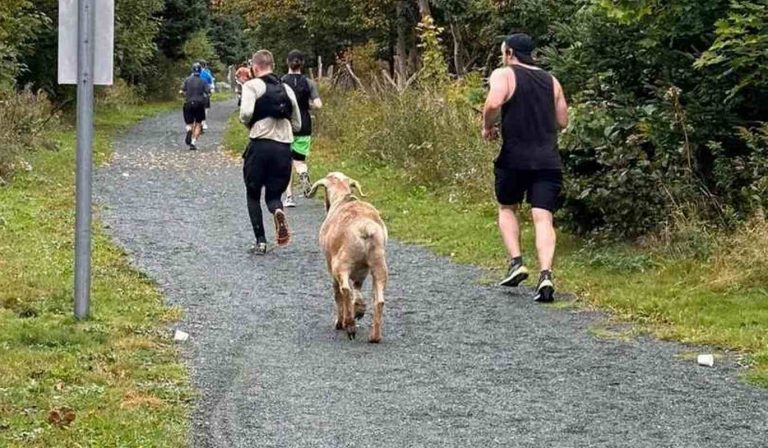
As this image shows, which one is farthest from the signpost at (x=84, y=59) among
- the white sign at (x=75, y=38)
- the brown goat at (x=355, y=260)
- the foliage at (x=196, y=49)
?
the foliage at (x=196, y=49)

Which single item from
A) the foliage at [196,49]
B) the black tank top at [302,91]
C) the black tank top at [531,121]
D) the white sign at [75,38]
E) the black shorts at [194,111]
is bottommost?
the foliage at [196,49]

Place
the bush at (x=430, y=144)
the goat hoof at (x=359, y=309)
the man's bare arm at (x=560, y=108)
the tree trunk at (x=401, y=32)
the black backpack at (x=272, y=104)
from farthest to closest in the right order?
the tree trunk at (x=401, y=32) → the bush at (x=430, y=144) → the black backpack at (x=272, y=104) → the man's bare arm at (x=560, y=108) → the goat hoof at (x=359, y=309)

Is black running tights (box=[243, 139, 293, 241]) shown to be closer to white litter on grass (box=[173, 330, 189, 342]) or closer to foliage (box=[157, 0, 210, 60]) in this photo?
white litter on grass (box=[173, 330, 189, 342])

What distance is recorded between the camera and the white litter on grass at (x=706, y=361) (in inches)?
282

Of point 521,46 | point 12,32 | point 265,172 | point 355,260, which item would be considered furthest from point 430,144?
point 12,32

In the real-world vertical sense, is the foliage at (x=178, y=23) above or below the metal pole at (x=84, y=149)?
below

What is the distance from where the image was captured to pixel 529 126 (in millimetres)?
9469

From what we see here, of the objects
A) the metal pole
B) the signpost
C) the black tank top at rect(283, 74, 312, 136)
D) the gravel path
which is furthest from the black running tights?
the signpost

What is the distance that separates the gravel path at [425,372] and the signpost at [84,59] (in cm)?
126

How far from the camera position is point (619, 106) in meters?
11.0

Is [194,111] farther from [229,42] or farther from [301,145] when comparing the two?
[229,42]

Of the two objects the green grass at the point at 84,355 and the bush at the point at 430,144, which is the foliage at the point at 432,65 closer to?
the bush at the point at 430,144

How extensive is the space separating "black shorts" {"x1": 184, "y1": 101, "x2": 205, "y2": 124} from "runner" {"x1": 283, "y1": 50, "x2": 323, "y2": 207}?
10777 mm

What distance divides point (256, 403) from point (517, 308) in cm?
324
